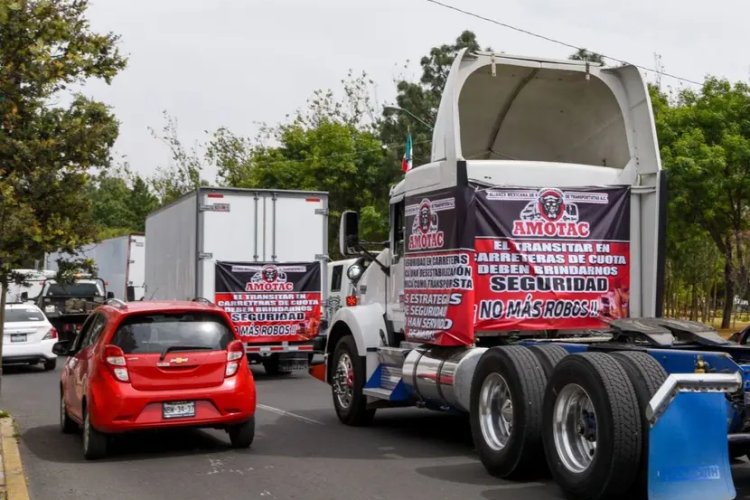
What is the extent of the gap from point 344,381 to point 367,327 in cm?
87

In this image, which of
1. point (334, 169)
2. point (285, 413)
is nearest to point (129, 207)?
point (334, 169)

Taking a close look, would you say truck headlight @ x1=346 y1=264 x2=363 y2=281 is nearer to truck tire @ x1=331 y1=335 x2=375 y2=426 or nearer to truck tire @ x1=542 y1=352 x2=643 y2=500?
truck tire @ x1=331 y1=335 x2=375 y2=426

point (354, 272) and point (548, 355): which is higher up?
point (354, 272)

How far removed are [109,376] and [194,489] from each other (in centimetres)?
188

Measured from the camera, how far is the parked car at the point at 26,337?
844 inches

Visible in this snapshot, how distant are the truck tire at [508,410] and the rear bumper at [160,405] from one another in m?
2.46

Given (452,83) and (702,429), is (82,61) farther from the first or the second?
(702,429)

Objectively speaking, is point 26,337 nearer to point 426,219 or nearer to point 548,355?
point 426,219

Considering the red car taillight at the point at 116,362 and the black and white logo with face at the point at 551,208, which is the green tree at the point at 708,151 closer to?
the black and white logo with face at the point at 551,208

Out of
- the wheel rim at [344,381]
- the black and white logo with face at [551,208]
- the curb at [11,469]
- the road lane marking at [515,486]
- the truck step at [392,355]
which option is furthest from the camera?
the wheel rim at [344,381]

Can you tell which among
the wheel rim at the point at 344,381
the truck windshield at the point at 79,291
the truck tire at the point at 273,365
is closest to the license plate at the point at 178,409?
the wheel rim at the point at 344,381

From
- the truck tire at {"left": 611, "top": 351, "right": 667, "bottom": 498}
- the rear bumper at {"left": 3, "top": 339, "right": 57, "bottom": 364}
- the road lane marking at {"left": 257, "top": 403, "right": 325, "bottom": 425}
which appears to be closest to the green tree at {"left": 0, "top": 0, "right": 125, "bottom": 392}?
the road lane marking at {"left": 257, "top": 403, "right": 325, "bottom": 425}

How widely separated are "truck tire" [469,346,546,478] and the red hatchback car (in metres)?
2.52

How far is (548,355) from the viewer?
28.3 ft
